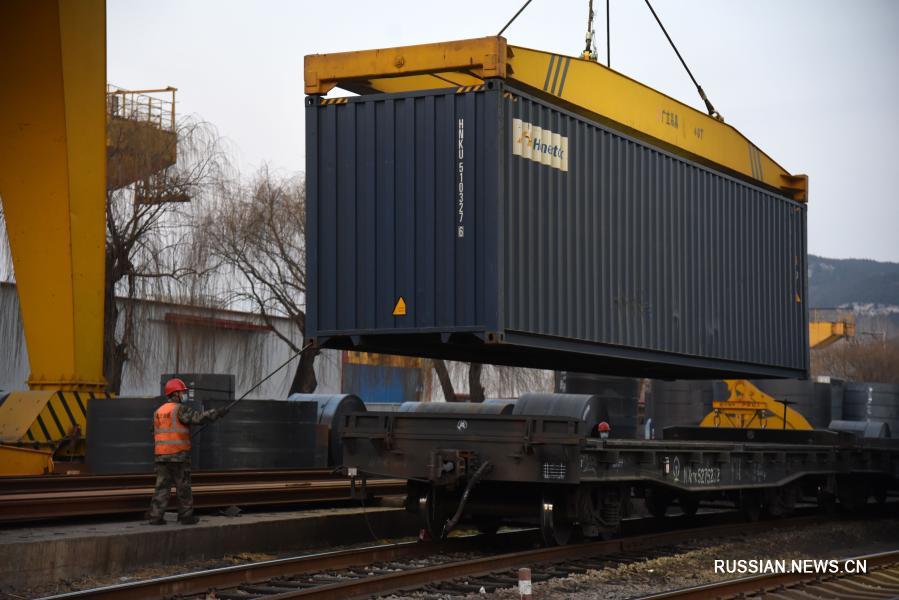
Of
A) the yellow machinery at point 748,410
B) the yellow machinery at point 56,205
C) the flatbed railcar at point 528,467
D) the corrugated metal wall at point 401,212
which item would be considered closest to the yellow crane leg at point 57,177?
the yellow machinery at point 56,205

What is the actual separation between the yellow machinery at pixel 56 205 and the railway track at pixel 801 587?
884 centimetres

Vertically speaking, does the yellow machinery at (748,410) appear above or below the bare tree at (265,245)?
below

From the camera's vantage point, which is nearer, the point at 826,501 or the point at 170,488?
the point at 170,488

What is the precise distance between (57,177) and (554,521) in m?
7.86

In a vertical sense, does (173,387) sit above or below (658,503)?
above

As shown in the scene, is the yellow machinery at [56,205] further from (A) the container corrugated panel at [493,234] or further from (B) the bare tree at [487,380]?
(B) the bare tree at [487,380]

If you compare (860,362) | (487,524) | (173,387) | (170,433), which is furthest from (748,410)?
(860,362)

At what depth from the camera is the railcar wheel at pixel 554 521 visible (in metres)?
9.77

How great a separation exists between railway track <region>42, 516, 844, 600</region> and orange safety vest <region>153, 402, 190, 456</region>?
1.82 m

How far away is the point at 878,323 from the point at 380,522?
6539 inches

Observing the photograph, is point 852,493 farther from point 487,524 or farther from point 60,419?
point 60,419

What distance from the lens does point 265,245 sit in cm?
2703

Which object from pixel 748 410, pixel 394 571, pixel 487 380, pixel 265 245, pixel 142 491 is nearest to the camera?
pixel 394 571

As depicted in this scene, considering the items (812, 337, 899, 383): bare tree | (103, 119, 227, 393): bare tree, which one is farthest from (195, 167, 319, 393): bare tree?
(812, 337, 899, 383): bare tree
